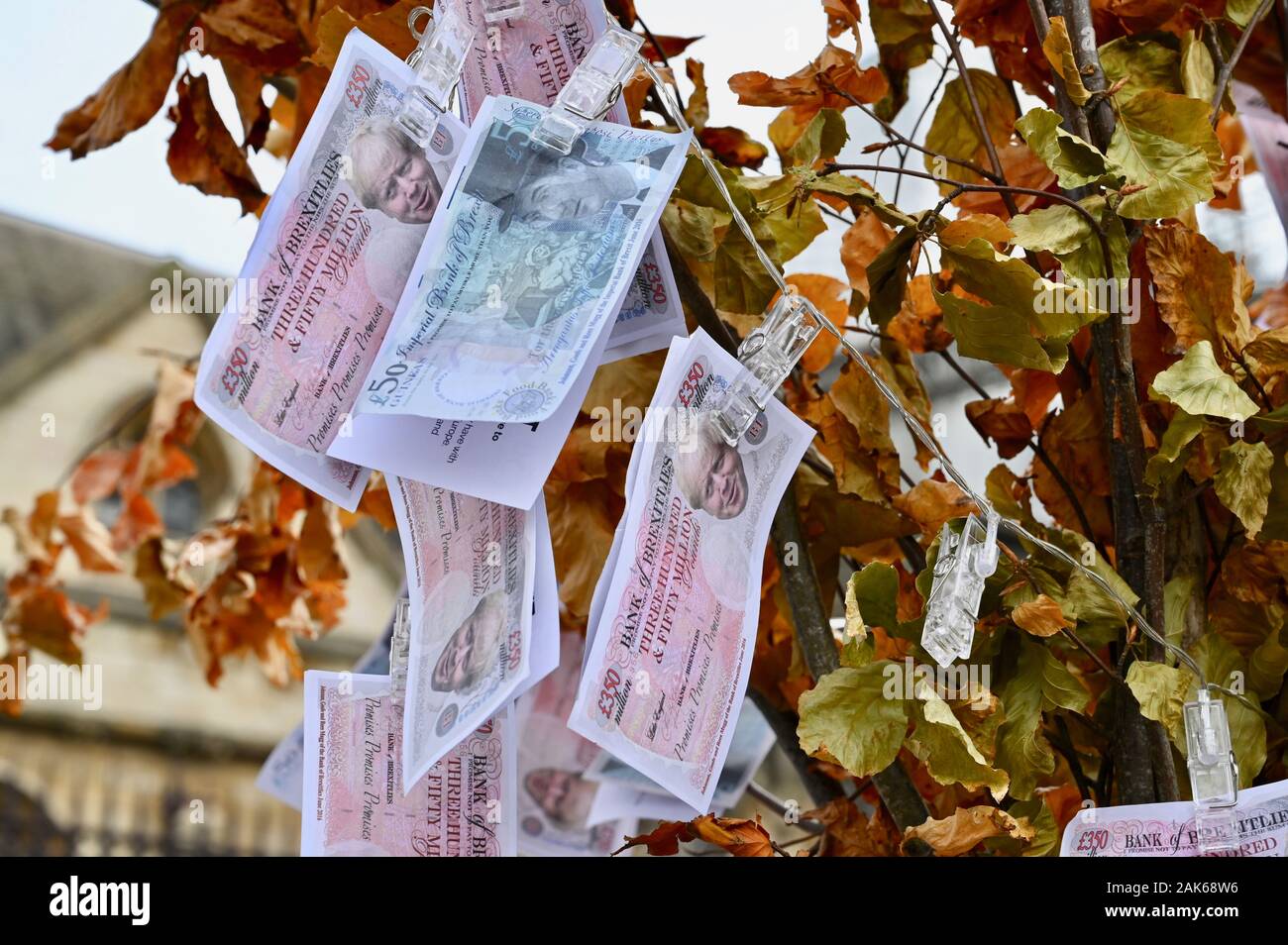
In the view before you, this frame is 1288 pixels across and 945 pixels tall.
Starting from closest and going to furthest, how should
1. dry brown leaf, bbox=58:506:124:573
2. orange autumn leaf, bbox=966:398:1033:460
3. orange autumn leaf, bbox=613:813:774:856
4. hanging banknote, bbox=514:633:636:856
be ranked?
orange autumn leaf, bbox=613:813:774:856 → orange autumn leaf, bbox=966:398:1033:460 → hanging banknote, bbox=514:633:636:856 → dry brown leaf, bbox=58:506:124:573

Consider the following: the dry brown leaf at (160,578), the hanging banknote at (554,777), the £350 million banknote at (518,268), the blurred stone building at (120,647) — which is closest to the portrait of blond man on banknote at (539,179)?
the £350 million banknote at (518,268)

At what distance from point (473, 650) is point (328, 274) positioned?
214 millimetres

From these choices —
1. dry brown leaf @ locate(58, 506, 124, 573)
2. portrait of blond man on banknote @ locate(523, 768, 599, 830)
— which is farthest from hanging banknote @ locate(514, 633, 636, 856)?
dry brown leaf @ locate(58, 506, 124, 573)

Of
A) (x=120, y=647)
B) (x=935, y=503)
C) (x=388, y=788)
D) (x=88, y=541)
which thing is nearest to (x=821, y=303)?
(x=935, y=503)

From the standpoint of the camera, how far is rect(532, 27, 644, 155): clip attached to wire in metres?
0.64

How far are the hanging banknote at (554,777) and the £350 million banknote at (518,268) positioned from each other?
651mm

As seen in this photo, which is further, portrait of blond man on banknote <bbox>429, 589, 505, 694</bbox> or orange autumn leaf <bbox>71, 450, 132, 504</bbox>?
orange autumn leaf <bbox>71, 450, 132, 504</bbox>

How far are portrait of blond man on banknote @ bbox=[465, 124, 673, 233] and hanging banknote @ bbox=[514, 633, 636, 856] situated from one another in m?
0.66

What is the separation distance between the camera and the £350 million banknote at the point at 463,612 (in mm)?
602

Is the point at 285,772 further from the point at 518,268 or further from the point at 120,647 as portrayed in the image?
the point at 120,647

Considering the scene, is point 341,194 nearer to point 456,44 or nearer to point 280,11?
point 456,44

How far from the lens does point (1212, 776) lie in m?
0.63

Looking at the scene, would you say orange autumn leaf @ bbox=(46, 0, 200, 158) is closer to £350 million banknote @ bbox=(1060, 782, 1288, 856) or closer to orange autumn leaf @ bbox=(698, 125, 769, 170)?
orange autumn leaf @ bbox=(698, 125, 769, 170)
